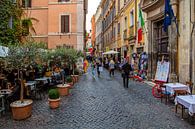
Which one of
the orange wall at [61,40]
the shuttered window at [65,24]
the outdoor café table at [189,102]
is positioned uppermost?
the shuttered window at [65,24]

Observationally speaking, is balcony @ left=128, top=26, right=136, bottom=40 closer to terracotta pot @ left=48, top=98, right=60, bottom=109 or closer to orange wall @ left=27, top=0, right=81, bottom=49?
orange wall @ left=27, top=0, right=81, bottom=49

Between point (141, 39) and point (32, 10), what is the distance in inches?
570

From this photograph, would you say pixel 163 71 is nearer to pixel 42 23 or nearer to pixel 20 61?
pixel 20 61

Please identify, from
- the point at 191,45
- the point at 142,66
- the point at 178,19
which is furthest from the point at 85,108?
the point at 142,66

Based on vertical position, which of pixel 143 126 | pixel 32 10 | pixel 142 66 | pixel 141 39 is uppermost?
pixel 32 10

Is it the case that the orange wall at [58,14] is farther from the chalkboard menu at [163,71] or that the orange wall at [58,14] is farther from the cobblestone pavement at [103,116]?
the cobblestone pavement at [103,116]

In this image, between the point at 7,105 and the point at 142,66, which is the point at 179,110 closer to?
the point at 7,105

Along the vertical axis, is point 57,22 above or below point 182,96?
above

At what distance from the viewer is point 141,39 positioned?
19234mm

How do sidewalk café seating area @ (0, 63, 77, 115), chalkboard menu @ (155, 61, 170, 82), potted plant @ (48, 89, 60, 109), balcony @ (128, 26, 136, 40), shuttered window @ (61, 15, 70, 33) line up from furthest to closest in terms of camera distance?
1. shuttered window @ (61, 15, 70, 33)
2. balcony @ (128, 26, 136, 40)
3. chalkboard menu @ (155, 61, 170, 82)
4. sidewalk café seating area @ (0, 63, 77, 115)
5. potted plant @ (48, 89, 60, 109)

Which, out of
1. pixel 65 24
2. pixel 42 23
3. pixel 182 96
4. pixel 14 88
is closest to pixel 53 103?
pixel 14 88

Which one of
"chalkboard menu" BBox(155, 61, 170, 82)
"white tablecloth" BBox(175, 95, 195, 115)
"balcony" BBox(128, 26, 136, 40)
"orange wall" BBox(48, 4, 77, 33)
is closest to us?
"white tablecloth" BBox(175, 95, 195, 115)

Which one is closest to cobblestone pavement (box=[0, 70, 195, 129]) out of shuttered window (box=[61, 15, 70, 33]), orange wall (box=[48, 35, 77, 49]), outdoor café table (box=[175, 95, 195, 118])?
outdoor café table (box=[175, 95, 195, 118])

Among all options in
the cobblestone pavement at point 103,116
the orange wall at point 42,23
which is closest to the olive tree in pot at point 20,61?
the cobblestone pavement at point 103,116
